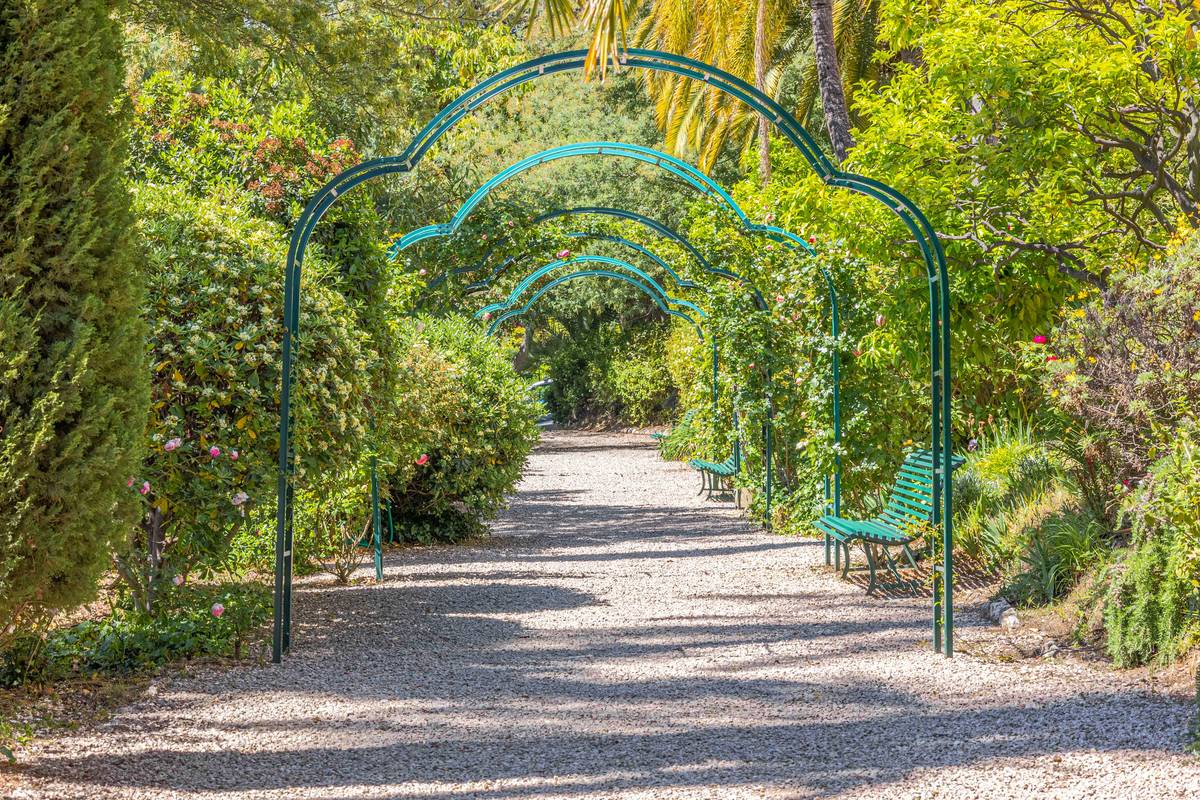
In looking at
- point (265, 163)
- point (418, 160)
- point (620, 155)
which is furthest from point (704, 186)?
point (418, 160)

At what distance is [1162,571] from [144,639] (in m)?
4.87

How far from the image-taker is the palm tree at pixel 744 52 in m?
13.7

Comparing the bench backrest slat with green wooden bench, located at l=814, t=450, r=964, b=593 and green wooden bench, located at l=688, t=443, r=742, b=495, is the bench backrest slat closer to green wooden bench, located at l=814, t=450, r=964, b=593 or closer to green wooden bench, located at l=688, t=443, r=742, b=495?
green wooden bench, located at l=814, t=450, r=964, b=593

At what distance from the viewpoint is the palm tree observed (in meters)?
13.7

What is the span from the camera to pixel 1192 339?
5.53 metres

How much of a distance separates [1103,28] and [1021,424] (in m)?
3.37

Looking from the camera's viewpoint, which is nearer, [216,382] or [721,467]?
[216,382]

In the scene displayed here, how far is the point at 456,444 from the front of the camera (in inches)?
409

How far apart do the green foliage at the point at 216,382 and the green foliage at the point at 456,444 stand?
3.18 m

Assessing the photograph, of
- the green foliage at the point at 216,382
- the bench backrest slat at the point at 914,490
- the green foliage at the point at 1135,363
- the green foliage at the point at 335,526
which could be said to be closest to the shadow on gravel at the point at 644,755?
the green foliage at the point at 1135,363

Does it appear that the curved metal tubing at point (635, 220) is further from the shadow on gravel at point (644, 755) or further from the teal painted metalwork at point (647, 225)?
the shadow on gravel at point (644, 755)

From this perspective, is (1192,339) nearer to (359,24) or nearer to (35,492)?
(35,492)

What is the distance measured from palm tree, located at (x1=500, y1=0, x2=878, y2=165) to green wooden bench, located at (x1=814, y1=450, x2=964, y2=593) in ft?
21.3

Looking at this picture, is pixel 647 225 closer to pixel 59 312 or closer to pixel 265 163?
pixel 265 163
